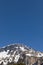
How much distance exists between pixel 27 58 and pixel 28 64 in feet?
34.0

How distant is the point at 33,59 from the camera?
185 metres

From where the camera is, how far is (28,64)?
176375 mm

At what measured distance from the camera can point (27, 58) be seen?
610ft

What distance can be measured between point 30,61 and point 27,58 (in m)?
5.23

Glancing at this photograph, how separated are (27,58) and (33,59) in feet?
17.5

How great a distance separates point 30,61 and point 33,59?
15.2ft

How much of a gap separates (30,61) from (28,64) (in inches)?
239

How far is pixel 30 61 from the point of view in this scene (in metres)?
182
